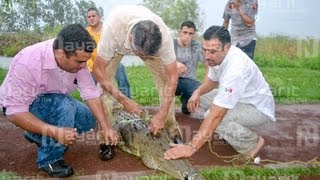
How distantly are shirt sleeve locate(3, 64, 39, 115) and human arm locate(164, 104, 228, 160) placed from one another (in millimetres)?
1449

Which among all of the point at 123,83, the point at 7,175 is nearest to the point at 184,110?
the point at 123,83

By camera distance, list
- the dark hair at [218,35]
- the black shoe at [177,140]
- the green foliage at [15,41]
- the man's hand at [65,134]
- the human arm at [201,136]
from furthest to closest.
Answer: the green foliage at [15,41]
the black shoe at [177,140]
the dark hair at [218,35]
the human arm at [201,136]
the man's hand at [65,134]

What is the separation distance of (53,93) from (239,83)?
1891 mm

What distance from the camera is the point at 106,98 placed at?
15.5 ft

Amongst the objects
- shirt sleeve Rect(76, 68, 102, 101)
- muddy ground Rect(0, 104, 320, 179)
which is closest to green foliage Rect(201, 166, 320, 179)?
muddy ground Rect(0, 104, 320, 179)

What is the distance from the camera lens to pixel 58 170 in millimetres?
3908

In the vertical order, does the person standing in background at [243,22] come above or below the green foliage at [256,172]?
above

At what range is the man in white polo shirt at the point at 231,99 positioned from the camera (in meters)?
3.77

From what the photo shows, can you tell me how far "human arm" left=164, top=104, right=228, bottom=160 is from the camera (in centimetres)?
373

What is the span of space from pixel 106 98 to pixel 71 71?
1004 millimetres

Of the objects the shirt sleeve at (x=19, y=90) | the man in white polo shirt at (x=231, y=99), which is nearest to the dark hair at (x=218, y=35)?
the man in white polo shirt at (x=231, y=99)

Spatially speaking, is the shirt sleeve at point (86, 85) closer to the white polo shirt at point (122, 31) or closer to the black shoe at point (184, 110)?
the white polo shirt at point (122, 31)

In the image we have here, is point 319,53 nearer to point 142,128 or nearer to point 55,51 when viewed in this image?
point 142,128

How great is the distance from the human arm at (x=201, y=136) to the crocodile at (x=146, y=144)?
0.27 ft
